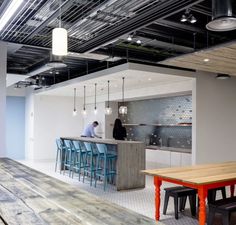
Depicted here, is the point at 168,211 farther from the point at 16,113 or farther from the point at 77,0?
the point at 16,113

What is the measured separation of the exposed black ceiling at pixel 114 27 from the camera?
3.51m

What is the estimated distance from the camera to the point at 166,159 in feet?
28.8

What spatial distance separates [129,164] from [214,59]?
9.50 ft

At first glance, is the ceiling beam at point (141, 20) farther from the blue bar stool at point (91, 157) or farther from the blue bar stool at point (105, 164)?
the blue bar stool at point (91, 157)

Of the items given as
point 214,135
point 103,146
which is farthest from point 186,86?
point 103,146

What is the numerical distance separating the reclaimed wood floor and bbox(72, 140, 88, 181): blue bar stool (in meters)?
5.00

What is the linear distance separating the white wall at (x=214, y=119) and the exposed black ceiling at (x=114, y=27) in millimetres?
1617

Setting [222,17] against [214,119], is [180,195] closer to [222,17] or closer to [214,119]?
[222,17]

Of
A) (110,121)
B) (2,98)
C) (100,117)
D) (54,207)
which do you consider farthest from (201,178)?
(100,117)

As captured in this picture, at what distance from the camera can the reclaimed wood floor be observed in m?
1.69

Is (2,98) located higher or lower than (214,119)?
higher

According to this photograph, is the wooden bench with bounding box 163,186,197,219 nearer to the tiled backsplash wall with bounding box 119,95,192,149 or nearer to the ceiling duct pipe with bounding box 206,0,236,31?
the ceiling duct pipe with bounding box 206,0,236,31

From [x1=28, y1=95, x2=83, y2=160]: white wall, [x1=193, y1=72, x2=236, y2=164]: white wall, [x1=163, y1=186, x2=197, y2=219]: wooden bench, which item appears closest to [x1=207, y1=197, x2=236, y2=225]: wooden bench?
[x1=163, y1=186, x2=197, y2=219]: wooden bench

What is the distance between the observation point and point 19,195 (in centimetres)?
223
